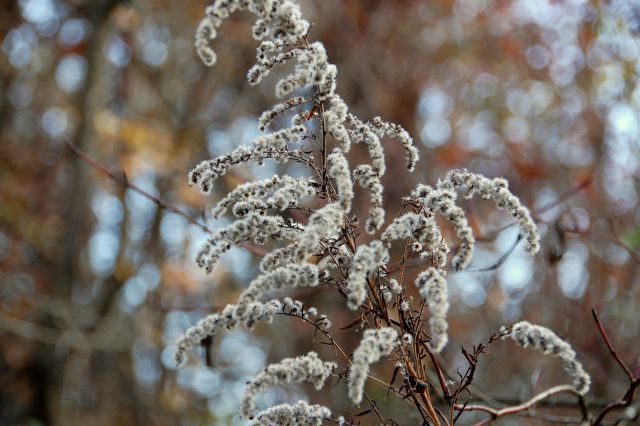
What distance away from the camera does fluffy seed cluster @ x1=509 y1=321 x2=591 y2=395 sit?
4.62 ft

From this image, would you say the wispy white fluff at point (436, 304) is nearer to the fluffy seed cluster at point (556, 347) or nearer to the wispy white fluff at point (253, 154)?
the fluffy seed cluster at point (556, 347)

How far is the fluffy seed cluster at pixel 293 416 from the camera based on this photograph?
160cm

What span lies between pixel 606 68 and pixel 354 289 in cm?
638

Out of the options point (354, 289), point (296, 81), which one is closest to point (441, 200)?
point (354, 289)

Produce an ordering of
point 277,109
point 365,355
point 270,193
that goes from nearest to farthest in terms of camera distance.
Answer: point 365,355 → point 277,109 → point 270,193

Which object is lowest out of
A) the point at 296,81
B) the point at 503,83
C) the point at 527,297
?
the point at 296,81

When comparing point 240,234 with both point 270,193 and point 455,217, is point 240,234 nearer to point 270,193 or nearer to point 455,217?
point 270,193

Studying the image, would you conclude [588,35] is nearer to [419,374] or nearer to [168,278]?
[419,374]

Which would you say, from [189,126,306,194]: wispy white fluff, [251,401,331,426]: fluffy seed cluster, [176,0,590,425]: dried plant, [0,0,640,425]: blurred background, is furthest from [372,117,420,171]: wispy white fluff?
[0,0,640,425]: blurred background

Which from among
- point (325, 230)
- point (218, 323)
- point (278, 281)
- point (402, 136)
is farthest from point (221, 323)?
point (402, 136)

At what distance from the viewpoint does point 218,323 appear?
157 cm

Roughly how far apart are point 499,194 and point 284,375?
0.70 m

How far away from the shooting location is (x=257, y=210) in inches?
65.6

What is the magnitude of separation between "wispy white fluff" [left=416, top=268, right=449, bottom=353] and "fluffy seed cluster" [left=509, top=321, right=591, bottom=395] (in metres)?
0.24
